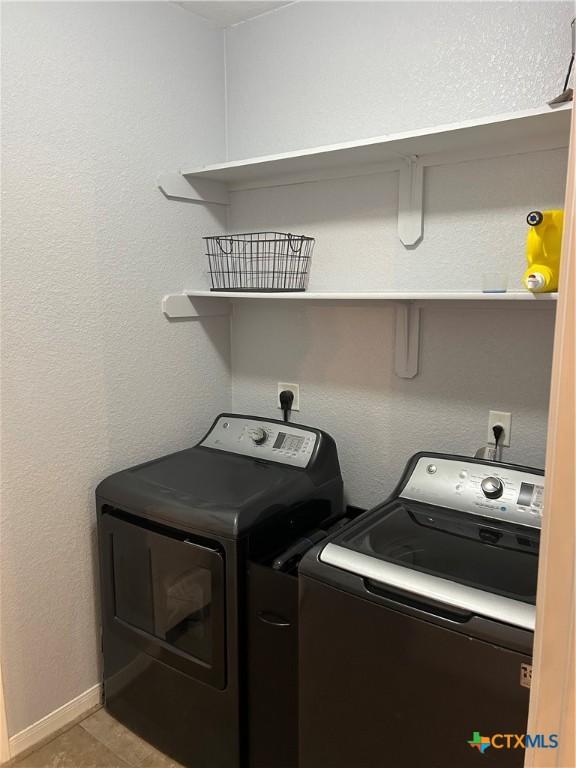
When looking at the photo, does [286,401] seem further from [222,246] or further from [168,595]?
[168,595]

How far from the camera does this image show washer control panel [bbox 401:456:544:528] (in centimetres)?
153

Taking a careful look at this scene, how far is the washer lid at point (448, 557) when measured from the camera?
47.3 inches

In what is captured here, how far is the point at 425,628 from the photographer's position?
3.99 ft

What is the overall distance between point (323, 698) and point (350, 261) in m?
1.36

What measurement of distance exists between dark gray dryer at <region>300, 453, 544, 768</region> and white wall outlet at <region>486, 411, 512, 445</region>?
6.7 inches

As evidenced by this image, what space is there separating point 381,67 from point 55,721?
2404 millimetres

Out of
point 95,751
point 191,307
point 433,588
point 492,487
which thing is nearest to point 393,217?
point 191,307

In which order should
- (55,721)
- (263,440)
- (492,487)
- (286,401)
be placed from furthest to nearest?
(286,401)
(263,440)
(55,721)
(492,487)

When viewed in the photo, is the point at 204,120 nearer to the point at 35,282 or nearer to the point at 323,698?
the point at 35,282

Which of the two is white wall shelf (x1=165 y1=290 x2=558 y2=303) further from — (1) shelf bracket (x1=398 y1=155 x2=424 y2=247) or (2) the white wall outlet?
(2) the white wall outlet

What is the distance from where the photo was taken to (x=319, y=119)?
2.03 metres

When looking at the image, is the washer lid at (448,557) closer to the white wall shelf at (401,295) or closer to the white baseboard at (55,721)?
the white wall shelf at (401,295)

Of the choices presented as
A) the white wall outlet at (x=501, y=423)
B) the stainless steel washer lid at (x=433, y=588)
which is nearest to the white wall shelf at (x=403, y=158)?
the white wall outlet at (x=501, y=423)

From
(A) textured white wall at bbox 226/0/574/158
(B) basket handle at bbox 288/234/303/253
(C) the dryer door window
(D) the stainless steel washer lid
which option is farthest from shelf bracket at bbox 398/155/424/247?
(C) the dryer door window
